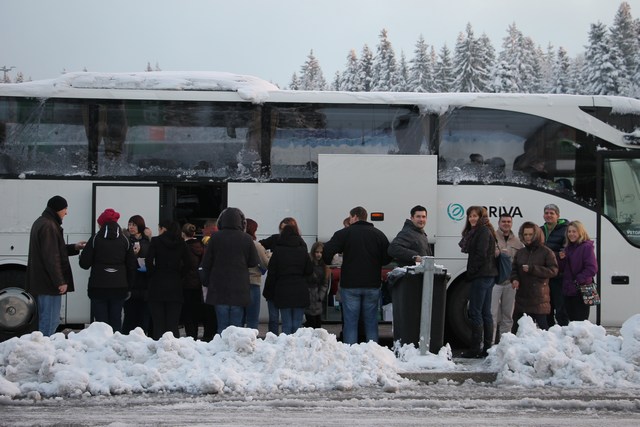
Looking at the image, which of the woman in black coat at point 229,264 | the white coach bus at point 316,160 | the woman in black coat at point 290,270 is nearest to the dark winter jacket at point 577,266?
the white coach bus at point 316,160

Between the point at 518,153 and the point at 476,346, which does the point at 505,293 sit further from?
the point at 518,153

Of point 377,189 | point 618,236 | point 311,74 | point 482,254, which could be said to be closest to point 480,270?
point 482,254

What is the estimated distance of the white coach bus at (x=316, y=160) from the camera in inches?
484

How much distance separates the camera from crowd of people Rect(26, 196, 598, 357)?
34.4 ft

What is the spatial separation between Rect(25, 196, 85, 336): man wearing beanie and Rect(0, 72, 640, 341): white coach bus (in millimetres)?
1736

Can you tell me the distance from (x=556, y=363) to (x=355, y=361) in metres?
2.16

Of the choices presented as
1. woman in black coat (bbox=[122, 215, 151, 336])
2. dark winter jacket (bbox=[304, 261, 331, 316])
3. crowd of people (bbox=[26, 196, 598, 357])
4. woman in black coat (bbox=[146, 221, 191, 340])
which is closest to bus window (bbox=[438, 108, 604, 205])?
crowd of people (bbox=[26, 196, 598, 357])

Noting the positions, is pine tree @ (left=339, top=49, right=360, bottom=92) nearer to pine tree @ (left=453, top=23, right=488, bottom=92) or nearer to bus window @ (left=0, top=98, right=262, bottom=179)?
pine tree @ (left=453, top=23, right=488, bottom=92)

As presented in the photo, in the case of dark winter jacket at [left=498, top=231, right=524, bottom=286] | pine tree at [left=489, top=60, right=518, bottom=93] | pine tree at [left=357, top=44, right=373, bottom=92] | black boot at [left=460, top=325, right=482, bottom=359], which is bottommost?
black boot at [left=460, top=325, right=482, bottom=359]

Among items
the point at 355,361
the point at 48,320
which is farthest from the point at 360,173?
the point at 48,320

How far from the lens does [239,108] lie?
41.1 feet

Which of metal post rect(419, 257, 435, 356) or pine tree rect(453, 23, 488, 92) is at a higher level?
pine tree rect(453, 23, 488, 92)

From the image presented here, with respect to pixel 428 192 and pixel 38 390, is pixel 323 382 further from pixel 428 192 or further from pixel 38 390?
pixel 428 192

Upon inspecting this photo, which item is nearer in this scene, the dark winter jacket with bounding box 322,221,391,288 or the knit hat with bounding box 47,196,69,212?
the knit hat with bounding box 47,196,69,212
